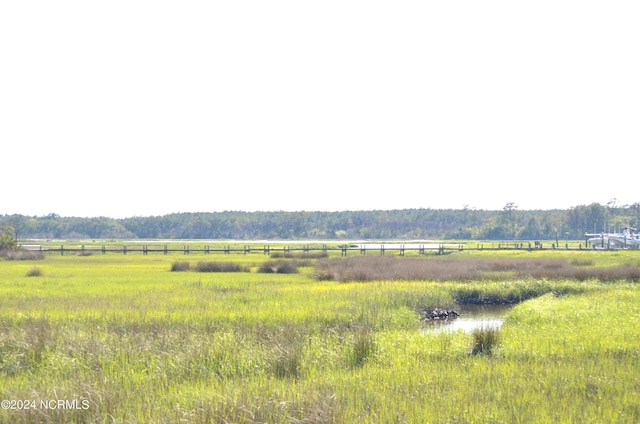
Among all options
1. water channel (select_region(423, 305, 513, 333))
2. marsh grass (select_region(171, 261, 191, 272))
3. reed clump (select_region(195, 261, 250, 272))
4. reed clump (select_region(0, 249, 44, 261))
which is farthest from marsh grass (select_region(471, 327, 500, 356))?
reed clump (select_region(0, 249, 44, 261))

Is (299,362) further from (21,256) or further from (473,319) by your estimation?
(21,256)

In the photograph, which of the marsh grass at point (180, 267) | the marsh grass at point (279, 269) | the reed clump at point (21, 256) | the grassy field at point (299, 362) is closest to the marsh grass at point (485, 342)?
the grassy field at point (299, 362)

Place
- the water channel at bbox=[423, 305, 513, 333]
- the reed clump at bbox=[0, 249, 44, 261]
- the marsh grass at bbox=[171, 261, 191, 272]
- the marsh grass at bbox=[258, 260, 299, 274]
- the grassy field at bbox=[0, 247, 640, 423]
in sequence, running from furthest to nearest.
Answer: the reed clump at bbox=[0, 249, 44, 261] → the marsh grass at bbox=[171, 261, 191, 272] → the marsh grass at bbox=[258, 260, 299, 274] → the water channel at bbox=[423, 305, 513, 333] → the grassy field at bbox=[0, 247, 640, 423]

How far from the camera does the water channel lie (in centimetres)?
2520

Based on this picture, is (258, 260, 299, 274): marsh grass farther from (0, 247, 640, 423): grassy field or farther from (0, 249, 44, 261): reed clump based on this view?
(0, 249, 44, 261): reed clump

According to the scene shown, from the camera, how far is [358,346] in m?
16.8

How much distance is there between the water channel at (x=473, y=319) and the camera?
25.2 meters

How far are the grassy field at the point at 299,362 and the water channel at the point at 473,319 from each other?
3.25ft

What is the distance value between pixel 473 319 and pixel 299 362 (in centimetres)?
1517

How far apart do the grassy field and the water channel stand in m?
0.99

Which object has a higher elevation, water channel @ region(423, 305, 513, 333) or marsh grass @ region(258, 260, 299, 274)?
marsh grass @ region(258, 260, 299, 274)

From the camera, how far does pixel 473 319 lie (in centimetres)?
2838

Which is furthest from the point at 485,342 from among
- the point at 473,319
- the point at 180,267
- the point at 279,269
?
the point at 180,267

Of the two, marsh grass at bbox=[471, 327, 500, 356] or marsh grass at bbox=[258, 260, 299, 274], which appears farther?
marsh grass at bbox=[258, 260, 299, 274]
